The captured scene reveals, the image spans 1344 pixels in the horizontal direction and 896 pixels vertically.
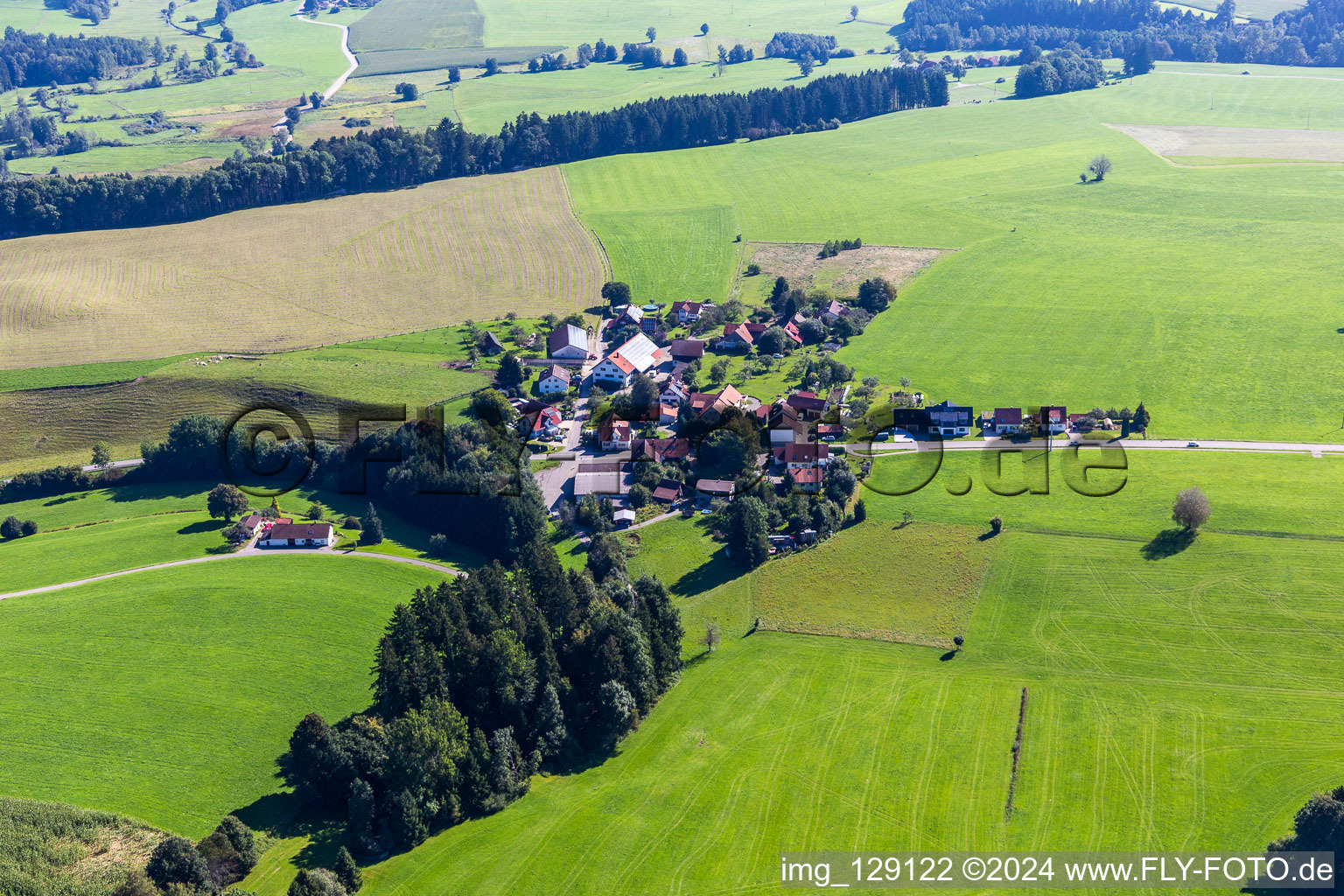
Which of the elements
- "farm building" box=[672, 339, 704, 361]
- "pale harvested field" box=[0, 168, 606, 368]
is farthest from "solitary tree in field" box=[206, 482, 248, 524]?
"farm building" box=[672, 339, 704, 361]

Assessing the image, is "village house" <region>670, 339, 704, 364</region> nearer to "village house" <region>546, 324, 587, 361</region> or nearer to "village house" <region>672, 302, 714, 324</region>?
"village house" <region>672, 302, 714, 324</region>

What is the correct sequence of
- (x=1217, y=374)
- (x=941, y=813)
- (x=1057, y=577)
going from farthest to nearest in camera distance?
1. (x=1217, y=374)
2. (x=1057, y=577)
3. (x=941, y=813)

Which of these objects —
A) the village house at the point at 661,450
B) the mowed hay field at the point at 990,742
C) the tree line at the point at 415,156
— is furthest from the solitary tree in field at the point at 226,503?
the tree line at the point at 415,156

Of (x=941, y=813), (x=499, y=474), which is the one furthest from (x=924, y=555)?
(x=499, y=474)

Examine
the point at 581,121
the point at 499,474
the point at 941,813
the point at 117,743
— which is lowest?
the point at 941,813

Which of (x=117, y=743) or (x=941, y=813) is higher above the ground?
(x=117, y=743)

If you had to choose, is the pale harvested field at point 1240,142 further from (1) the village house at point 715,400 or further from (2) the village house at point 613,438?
(2) the village house at point 613,438

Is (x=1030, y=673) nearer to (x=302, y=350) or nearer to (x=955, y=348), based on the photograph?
(x=955, y=348)

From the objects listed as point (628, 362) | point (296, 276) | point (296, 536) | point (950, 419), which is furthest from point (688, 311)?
point (296, 536)
